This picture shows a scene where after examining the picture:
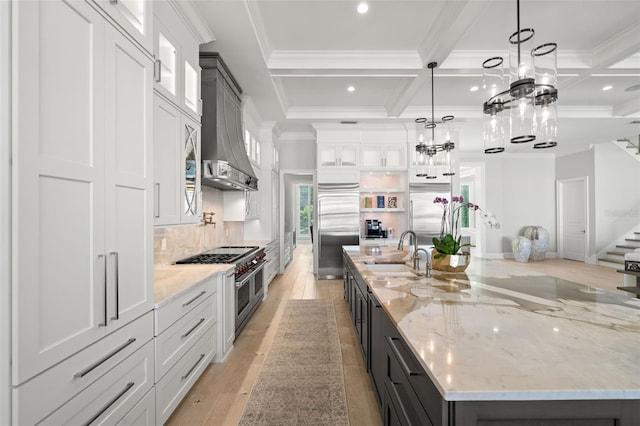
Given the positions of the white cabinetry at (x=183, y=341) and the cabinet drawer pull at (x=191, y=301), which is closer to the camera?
the white cabinetry at (x=183, y=341)

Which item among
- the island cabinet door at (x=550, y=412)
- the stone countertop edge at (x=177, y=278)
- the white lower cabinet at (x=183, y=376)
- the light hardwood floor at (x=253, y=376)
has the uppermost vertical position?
the stone countertop edge at (x=177, y=278)

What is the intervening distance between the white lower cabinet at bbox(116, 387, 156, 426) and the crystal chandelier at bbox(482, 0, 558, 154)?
97.4 inches

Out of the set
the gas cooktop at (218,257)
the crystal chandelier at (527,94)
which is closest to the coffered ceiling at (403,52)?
the crystal chandelier at (527,94)

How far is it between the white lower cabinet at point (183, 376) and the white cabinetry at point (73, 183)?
1.99 ft

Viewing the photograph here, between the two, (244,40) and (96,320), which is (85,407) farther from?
(244,40)

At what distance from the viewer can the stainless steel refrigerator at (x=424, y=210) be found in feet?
20.2

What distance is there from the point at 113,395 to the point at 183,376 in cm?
79

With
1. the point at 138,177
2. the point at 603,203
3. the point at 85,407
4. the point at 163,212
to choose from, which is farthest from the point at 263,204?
the point at 603,203

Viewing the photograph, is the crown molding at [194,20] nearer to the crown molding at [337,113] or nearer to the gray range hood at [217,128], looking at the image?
the gray range hood at [217,128]

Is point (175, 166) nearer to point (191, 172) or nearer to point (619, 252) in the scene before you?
point (191, 172)

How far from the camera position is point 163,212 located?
2.22 meters

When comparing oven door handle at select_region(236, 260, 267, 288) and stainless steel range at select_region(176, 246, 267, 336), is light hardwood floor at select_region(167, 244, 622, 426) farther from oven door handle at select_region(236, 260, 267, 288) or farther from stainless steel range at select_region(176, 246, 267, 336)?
oven door handle at select_region(236, 260, 267, 288)

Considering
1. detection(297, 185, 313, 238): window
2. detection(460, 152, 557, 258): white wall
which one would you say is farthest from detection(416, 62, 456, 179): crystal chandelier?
detection(297, 185, 313, 238): window

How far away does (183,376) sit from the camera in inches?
82.1
